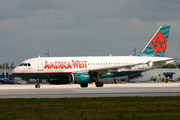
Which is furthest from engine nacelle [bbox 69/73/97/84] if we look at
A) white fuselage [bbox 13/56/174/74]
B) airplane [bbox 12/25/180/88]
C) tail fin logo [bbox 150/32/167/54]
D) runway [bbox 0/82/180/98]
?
tail fin logo [bbox 150/32/167/54]

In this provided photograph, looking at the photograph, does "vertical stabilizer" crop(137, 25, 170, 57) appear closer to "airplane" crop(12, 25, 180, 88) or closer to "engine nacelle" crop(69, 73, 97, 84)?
"airplane" crop(12, 25, 180, 88)

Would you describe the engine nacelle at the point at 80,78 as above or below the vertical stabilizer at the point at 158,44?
below

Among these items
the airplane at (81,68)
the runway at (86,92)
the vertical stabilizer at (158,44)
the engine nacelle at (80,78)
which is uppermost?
the vertical stabilizer at (158,44)

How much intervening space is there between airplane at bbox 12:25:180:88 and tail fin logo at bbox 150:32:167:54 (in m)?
3.09

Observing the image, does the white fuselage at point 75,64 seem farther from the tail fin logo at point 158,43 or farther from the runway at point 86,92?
the runway at point 86,92

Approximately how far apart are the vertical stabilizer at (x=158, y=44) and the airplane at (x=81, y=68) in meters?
2.31

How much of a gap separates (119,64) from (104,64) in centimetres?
218

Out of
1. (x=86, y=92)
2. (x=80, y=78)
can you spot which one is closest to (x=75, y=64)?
(x=80, y=78)

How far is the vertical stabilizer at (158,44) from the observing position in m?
46.8

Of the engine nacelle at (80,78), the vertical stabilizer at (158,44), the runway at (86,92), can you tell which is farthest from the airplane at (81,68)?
the runway at (86,92)

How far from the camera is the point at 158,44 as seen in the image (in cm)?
4759

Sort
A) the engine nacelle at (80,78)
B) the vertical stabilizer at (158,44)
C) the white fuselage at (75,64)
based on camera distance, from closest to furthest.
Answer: the engine nacelle at (80,78), the white fuselage at (75,64), the vertical stabilizer at (158,44)

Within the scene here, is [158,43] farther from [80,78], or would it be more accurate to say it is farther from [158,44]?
[80,78]

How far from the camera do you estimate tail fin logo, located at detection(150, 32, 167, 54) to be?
47266 mm
